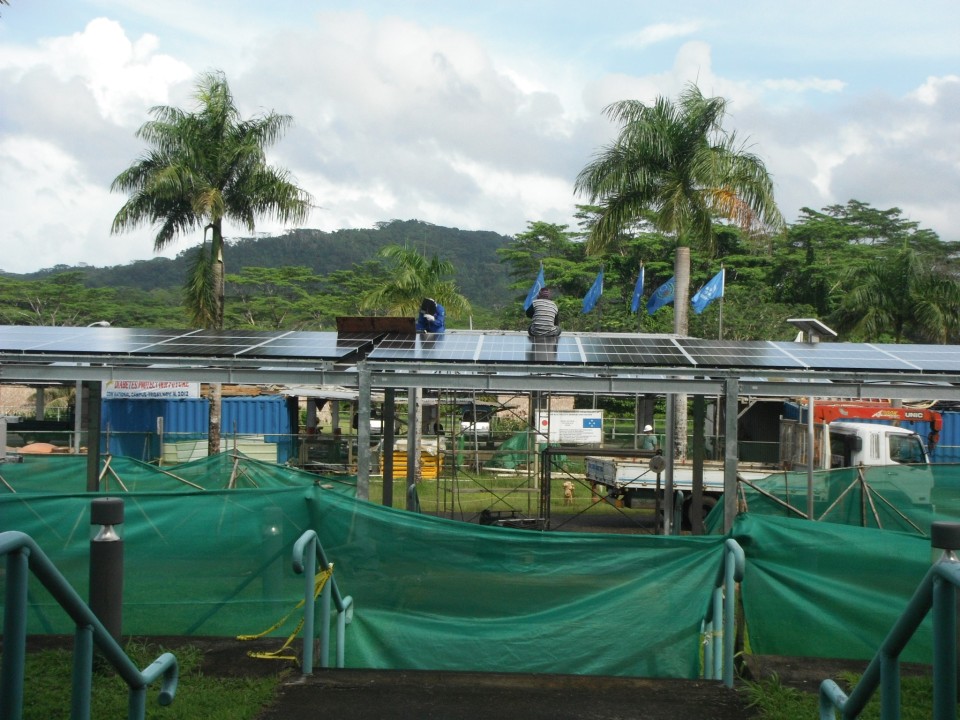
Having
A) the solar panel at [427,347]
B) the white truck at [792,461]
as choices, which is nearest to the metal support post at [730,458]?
the solar panel at [427,347]

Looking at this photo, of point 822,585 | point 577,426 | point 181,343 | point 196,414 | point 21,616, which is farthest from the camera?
point 196,414

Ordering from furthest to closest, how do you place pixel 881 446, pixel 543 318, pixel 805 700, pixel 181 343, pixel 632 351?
1. pixel 881 446
2. pixel 543 318
3. pixel 181 343
4. pixel 632 351
5. pixel 805 700

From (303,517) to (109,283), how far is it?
392ft

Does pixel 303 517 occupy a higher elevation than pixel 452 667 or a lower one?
higher

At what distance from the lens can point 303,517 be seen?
25.2 ft

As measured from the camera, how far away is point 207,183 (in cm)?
2512

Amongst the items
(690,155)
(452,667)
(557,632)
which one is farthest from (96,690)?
(690,155)

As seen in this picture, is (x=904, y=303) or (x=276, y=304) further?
(x=276, y=304)

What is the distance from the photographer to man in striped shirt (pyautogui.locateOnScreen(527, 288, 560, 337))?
1304 centimetres

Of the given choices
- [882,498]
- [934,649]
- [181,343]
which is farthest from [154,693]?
[882,498]

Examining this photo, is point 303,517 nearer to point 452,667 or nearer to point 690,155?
point 452,667

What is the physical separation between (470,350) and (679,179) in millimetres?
13185

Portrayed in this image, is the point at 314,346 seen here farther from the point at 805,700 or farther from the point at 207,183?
the point at 207,183

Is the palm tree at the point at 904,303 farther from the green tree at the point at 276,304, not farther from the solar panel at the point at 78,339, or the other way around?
the green tree at the point at 276,304
